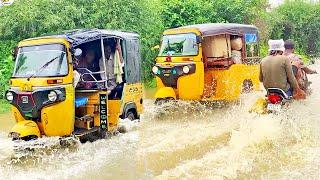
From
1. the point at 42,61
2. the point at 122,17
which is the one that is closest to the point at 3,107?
the point at 122,17

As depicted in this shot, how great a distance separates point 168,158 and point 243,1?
16.1m

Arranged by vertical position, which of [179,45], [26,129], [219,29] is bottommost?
[26,129]

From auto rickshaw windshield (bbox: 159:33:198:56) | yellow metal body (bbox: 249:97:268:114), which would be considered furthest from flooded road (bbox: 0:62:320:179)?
auto rickshaw windshield (bbox: 159:33:198:56)

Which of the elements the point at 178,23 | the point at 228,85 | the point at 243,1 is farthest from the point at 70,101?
the point at 243,1

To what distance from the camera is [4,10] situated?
15688 mm

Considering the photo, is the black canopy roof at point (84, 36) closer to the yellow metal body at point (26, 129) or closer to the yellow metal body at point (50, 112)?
the yellow metal body at point (50, 112)

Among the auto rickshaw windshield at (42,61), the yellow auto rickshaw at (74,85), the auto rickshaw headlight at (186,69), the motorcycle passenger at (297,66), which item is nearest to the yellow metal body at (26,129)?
the yellow auto rickshaw at (74,85)

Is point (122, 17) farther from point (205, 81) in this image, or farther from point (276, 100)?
point (276, 100)

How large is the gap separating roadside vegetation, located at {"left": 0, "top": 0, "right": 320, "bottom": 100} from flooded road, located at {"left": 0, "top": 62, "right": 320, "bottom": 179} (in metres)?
5.86

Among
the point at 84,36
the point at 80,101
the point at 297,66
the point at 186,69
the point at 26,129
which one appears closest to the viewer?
the point at 26,129

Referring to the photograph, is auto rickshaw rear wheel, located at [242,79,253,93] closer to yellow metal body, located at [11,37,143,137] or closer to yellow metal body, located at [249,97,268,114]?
yellow metal body, located at [249,97,268,114]

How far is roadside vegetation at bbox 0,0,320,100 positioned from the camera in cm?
1526

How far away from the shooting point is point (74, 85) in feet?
29.1

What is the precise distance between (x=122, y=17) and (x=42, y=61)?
310 inches
